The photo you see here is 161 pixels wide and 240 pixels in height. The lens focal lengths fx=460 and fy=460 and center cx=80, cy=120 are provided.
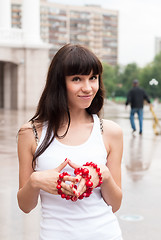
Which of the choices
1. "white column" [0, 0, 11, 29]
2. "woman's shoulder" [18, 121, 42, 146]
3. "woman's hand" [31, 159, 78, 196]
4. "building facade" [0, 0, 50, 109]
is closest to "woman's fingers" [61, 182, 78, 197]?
"woman's hand" [31, 159, 78, 196]

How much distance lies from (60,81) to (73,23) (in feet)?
500

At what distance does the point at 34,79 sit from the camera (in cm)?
3155

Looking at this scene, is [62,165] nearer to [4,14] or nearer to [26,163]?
[26,163]

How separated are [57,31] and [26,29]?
4863 inches

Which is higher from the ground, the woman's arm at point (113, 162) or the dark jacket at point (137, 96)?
the woman's arm at point (113, 162)

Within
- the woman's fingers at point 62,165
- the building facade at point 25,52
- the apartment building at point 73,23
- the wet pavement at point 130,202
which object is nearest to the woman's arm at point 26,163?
the woman's fingers at point 62,165

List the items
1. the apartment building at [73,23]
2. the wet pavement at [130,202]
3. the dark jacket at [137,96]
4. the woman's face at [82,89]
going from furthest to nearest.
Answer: the apartment building at [73,23]
the dark jacket at [137,96]
the wet pavement at [130,202]
the woman's face at [82,89]

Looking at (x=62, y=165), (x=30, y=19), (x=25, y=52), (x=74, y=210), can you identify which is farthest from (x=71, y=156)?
(x=30, y=19)

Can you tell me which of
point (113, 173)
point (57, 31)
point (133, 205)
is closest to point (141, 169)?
point (133, 205)

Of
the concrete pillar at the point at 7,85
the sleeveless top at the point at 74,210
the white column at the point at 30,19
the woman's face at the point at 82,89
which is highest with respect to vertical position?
the white column at the point at 30,19

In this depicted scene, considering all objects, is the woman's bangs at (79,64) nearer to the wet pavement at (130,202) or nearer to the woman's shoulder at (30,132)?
the woman's shoulder at (30,132)

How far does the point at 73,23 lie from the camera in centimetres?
15112

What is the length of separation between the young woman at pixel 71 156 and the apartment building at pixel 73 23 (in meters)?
140

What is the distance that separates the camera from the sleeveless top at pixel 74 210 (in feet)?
6.13
